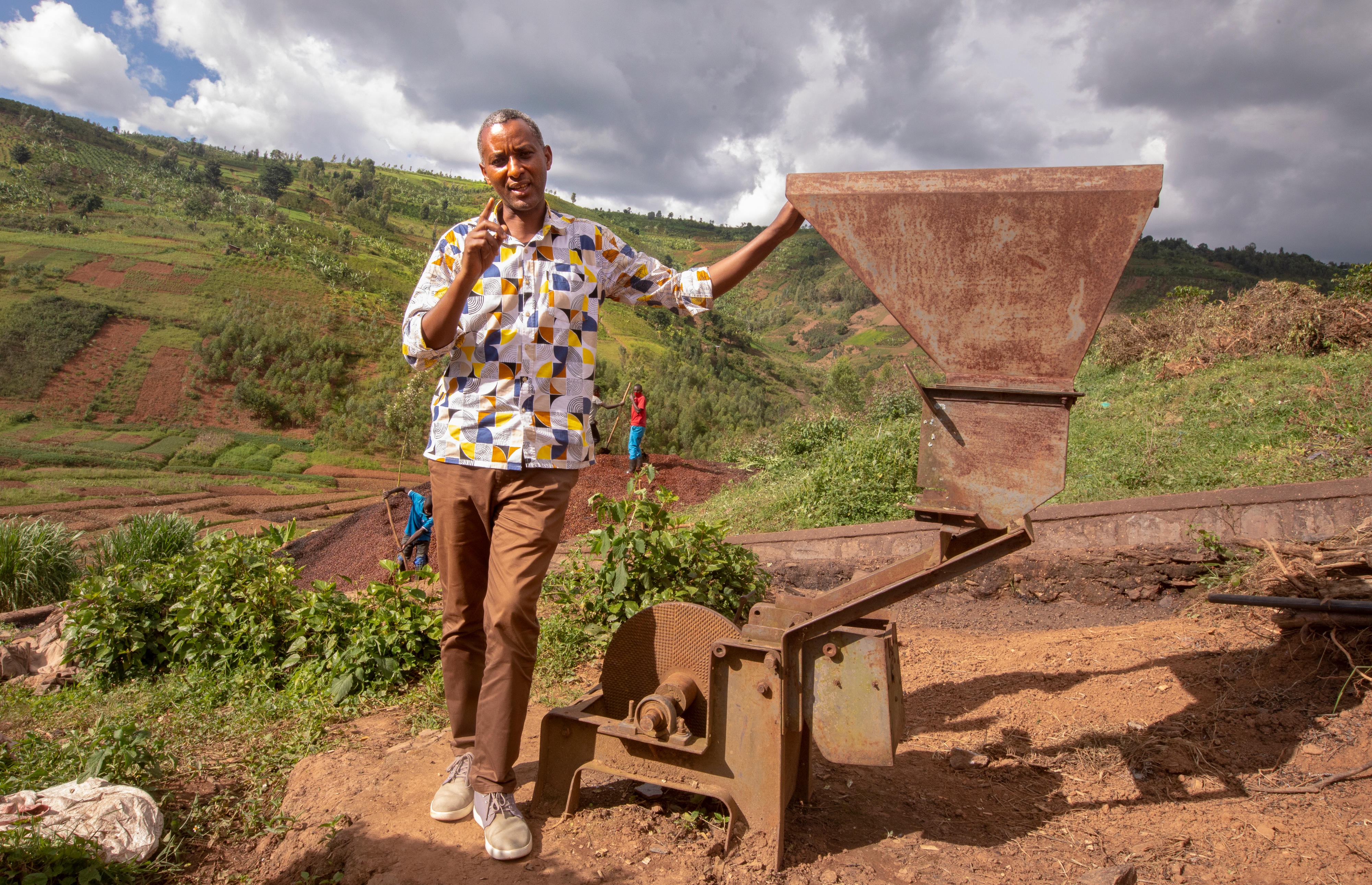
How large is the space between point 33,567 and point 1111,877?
26.6 ft

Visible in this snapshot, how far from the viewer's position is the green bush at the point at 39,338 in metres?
20.4

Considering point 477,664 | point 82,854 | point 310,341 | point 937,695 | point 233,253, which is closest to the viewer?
point 82,854

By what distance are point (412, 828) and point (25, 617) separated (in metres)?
5.05

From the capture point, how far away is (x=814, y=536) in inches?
233

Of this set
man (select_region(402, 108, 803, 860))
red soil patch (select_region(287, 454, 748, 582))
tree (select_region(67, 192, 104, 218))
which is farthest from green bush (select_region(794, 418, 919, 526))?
tree (select_region(67, 192, 104, 218))

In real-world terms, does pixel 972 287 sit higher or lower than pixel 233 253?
lower

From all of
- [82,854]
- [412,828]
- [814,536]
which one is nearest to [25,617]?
[82,854]

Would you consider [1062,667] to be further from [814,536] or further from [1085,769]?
[814,536]

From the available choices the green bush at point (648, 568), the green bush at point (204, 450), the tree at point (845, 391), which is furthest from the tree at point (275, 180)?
the green bush at point (648, 568)

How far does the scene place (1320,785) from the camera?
8.50 feet

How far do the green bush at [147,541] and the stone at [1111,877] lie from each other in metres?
6.17

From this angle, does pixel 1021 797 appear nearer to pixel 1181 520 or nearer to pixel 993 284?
pixel 993 284

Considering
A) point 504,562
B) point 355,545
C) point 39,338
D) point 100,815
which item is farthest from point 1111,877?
point 39,338

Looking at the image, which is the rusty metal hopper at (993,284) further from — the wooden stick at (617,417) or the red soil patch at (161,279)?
the red soil patch at (161,279)
